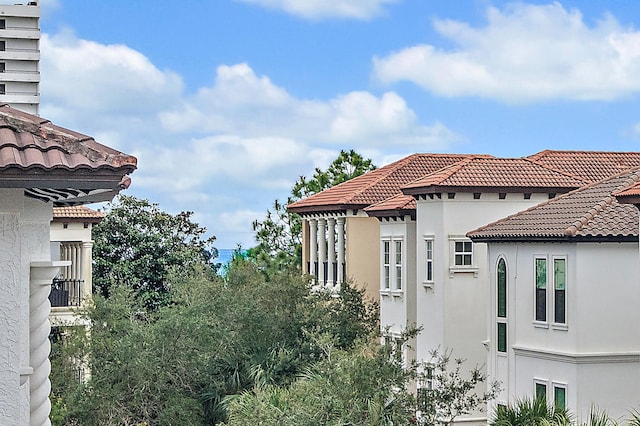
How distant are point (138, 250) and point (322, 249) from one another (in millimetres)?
17077

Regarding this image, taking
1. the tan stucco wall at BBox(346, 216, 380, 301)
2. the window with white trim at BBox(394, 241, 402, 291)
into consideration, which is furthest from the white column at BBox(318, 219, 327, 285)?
the window with white trim at BBox(394, 241, 402, 291)

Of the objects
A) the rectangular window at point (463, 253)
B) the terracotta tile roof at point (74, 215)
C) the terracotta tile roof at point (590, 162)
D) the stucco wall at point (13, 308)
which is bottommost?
the stucco wall at point (13, 308)

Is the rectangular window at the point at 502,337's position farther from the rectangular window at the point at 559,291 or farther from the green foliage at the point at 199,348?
the green foliage at the point at 199,348

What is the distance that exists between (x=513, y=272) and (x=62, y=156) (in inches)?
1024

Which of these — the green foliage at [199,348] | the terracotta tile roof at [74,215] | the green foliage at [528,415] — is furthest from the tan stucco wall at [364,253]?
the green foliage at [528,415]

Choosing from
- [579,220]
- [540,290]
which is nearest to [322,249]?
[540,290]

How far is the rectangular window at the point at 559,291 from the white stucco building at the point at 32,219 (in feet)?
74.7

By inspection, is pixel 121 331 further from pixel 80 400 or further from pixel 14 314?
pixel 14 314

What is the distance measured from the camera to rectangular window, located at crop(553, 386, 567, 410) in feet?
98.1

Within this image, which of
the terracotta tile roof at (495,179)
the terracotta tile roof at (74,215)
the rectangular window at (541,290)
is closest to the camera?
the rectangular window at (541,290)

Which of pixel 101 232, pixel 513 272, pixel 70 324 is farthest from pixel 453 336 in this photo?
pixel 101 232

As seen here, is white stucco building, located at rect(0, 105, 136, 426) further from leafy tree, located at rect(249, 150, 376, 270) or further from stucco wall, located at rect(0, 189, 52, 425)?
leafy tree, located at rect(249, 150, 376, 270)

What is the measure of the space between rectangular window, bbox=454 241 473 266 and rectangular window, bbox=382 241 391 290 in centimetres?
459

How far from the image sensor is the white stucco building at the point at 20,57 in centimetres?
977
